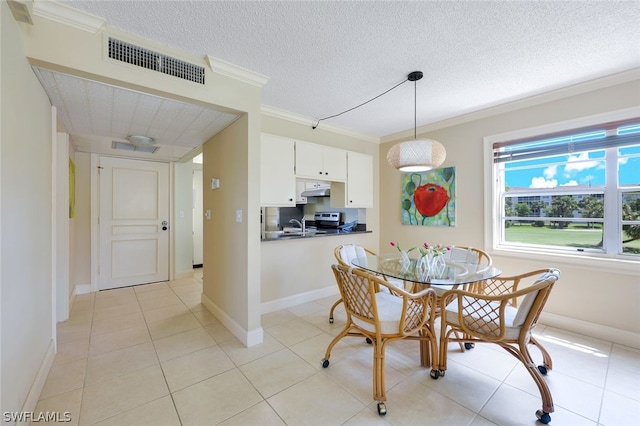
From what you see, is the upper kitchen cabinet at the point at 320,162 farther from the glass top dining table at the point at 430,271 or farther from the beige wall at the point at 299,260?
the glass top dining table at the point at 430,271

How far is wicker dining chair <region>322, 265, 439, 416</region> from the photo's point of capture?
64.6 inches

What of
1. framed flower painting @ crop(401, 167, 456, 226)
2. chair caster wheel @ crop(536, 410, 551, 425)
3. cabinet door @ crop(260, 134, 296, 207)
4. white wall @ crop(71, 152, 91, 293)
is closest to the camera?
chair caster wheel @ crop(536, 410, 551, 425)

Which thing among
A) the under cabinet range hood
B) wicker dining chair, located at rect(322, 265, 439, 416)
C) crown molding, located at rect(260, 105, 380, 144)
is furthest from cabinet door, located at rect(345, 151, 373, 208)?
wicker dining chair, located at rect(322, 265, 439, 416)

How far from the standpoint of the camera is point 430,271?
2146 mm

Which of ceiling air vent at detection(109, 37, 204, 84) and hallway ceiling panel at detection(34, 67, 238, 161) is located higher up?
ceiling air vent at detection(109, 37, 204, 84)

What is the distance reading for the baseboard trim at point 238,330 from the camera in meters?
2.32

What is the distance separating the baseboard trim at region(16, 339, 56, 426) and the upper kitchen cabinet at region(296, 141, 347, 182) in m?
2.64

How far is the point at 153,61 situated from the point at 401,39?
1.76 m

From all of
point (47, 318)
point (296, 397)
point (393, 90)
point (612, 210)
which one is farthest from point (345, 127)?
point (47, 318)

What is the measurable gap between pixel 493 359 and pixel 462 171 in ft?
7.06

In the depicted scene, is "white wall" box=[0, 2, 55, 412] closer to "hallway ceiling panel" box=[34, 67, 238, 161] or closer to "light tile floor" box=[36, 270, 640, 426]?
"hallway ceiling panel" box=[34, 67, 238, 161]

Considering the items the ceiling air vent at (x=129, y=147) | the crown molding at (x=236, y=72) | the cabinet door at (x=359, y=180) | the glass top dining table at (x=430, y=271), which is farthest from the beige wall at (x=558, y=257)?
the ceiling air vent at (x=129, y=147)

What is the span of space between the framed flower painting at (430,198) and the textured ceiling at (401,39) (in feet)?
3.72

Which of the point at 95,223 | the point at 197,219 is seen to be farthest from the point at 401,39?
the point at 197,219
